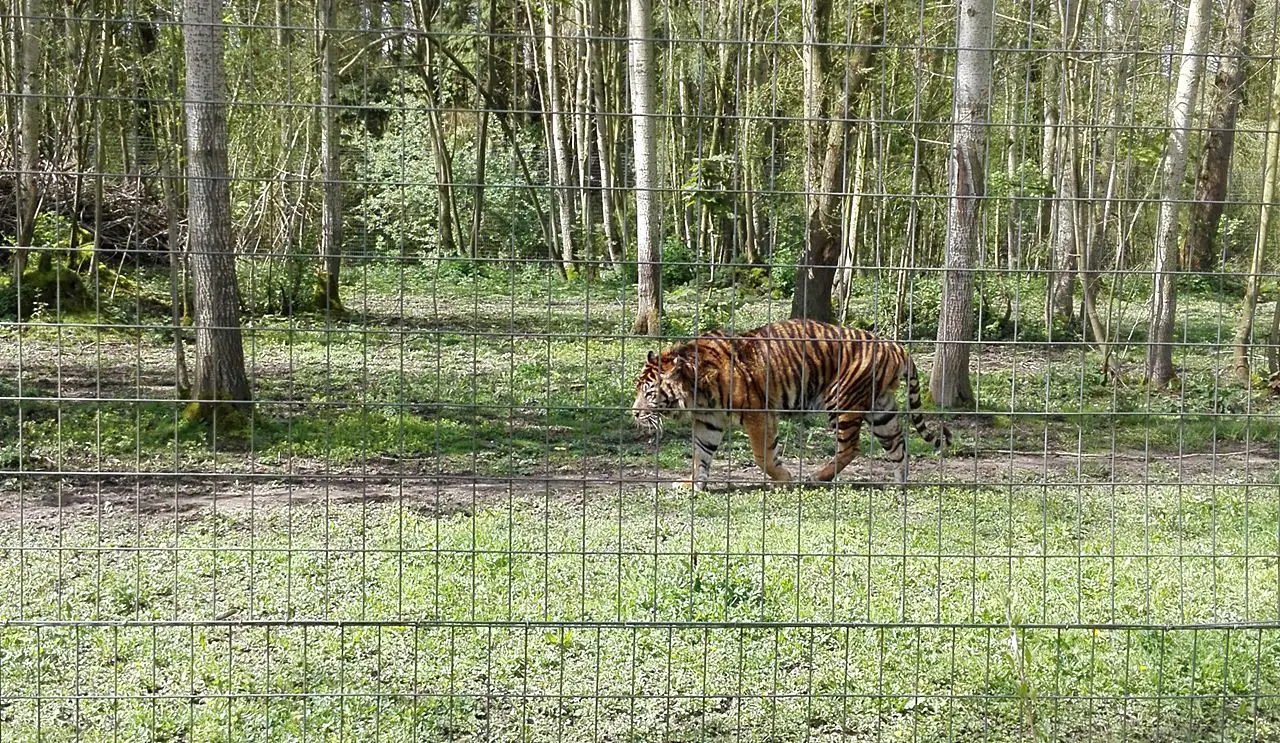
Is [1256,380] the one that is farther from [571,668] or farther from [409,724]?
[409,724]

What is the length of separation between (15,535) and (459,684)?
373cm

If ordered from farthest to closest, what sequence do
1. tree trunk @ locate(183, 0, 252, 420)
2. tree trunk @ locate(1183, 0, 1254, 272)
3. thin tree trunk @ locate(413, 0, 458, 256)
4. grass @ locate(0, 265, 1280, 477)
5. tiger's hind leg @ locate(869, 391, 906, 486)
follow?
1. tree trunk @ locate(1183, 0, 1254, 272)
2. tiger's hind leg @ locate(869, 391, 906, 486)
3. grass @ locate(0, 265, 1280, 477)
4. tree trunk @ locate(183, 0, 252, 420)
5. thin tree trunk @ locate(413, 0, 458, 256)

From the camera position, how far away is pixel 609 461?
400 inches

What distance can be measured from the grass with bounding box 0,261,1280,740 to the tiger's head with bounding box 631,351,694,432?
2.12ft

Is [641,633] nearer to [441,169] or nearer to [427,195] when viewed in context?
[441,169]

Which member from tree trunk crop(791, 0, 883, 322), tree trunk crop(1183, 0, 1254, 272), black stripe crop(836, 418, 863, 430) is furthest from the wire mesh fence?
tree trunk crop(1183, 0, 1254, 272)

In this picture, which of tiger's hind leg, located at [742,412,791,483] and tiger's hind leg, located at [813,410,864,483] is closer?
tiger's hind leg, located at [742,412,791,483]

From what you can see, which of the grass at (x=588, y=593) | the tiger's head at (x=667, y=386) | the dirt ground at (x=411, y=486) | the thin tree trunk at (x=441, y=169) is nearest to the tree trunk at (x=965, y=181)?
the dirt ground at (x=411, y=486)

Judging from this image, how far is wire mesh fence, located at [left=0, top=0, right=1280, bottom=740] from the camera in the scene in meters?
4.30

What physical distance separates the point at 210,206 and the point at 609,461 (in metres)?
3.52

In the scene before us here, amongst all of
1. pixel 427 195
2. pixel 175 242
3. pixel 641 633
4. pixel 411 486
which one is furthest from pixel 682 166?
pixel 427 195

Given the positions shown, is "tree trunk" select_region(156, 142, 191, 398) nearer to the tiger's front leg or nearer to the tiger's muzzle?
the tiger's muzzle

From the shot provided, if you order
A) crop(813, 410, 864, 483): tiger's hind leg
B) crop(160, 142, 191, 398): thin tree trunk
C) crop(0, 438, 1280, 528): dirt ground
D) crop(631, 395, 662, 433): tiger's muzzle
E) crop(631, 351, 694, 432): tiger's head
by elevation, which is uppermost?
crop(160, 142, 191, 398): thin tree trunk

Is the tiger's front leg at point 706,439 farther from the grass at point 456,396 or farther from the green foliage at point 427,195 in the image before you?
the green foliage at point 427,195
